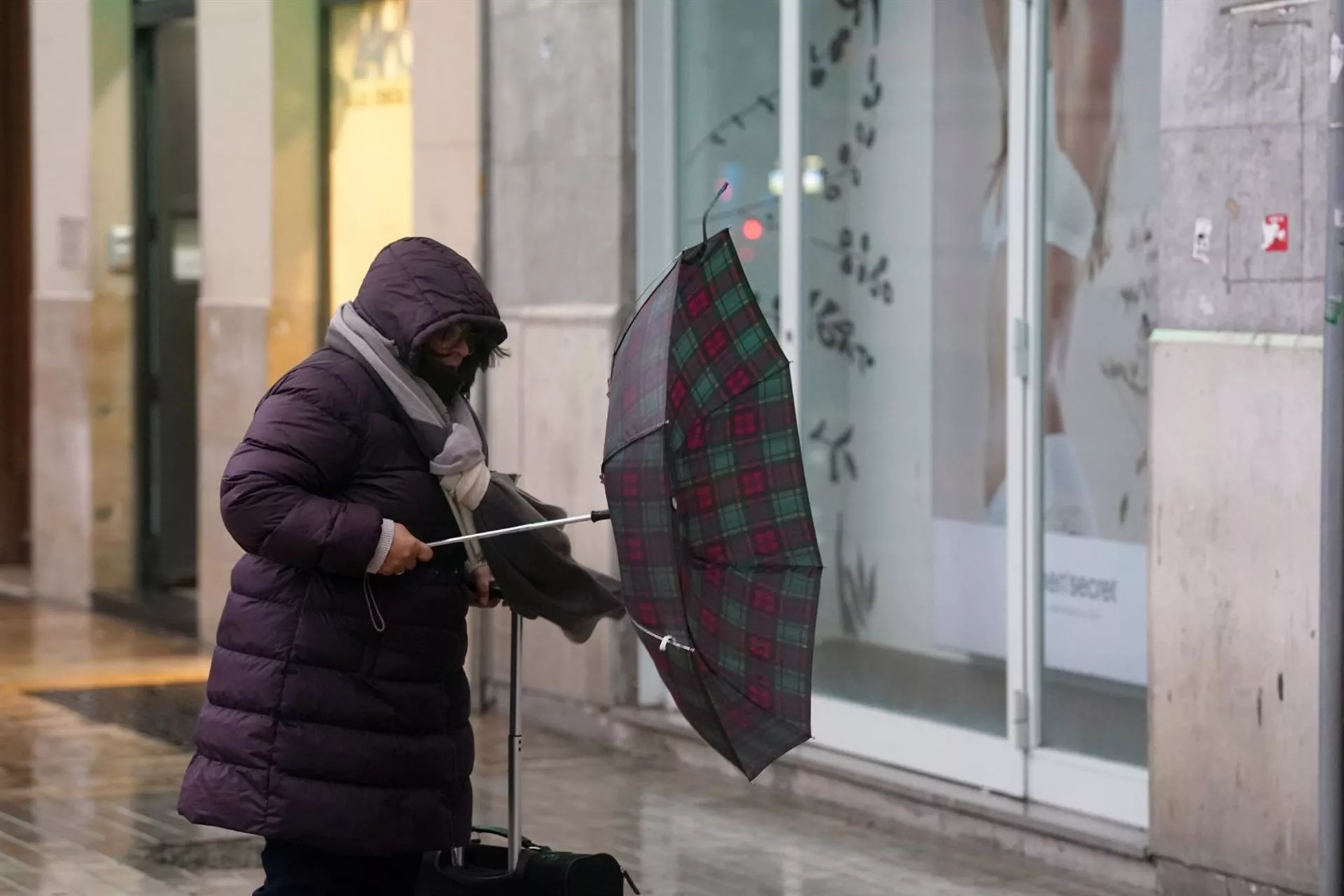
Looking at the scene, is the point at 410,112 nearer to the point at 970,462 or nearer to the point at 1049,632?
the point at 970,462

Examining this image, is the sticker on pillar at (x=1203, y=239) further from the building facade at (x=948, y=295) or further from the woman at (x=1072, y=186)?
the woman at (x=1072, y=186)

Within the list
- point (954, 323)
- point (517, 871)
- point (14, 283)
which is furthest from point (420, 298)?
point (14, 283)

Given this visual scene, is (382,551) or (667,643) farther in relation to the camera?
(382,551)

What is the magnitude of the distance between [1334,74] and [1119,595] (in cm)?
225

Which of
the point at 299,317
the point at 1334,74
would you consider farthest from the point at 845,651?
the point at 299,317

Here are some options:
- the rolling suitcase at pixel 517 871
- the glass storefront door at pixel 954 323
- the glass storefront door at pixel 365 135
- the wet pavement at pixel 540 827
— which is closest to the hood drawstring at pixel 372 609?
the rolling suitcase at pixel 517 871

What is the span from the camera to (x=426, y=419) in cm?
465

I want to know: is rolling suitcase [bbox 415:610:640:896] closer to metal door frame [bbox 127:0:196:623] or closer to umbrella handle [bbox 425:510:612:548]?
umbrella handle [bbox 425:510:612:548]

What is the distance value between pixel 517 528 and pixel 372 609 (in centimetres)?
34

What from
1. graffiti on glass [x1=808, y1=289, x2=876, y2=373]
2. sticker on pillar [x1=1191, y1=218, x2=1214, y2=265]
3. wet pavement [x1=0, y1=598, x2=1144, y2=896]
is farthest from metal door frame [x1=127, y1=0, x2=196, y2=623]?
sticker on pillar [x1=1191, y1=218, x2=1214, y2=265]

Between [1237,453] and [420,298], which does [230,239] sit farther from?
[420,298]

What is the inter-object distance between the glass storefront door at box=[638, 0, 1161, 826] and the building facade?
13 millimetres

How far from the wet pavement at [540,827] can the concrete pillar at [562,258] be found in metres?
0.47

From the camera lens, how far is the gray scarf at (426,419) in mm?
4625
